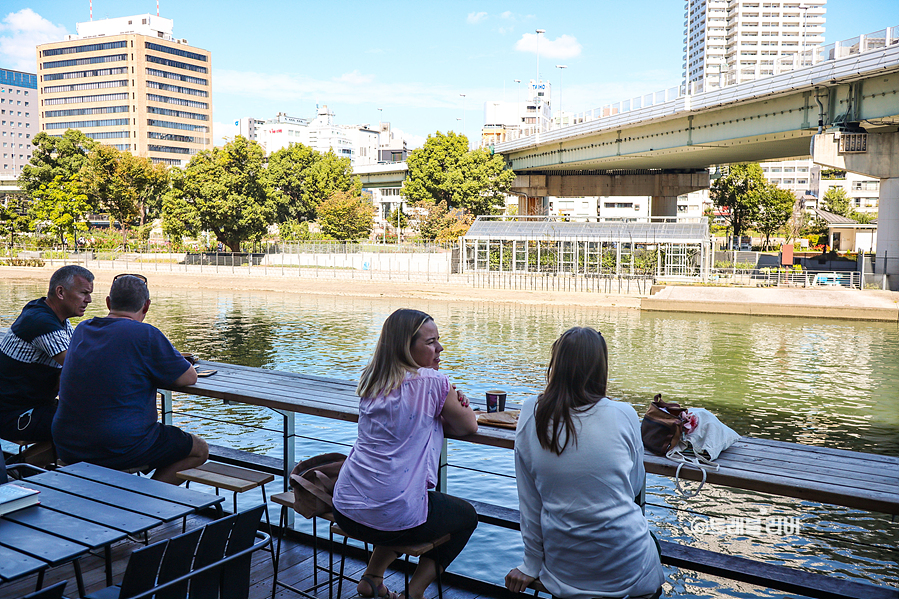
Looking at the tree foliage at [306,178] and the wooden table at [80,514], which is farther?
the tree foliage at [306,178]

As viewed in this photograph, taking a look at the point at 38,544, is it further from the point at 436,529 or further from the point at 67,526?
the point at 436,529

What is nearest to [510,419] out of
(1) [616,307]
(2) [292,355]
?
(2) [292,355]

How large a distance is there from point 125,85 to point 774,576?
425 feet

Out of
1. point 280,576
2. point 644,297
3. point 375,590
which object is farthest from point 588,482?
point 644,297

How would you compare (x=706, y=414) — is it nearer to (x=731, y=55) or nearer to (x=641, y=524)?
(x=641, y=524)

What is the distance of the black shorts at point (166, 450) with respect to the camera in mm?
4074

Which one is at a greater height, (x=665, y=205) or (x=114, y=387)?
(x=665, y=205)

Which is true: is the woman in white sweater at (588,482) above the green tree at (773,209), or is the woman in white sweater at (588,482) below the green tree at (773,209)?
below

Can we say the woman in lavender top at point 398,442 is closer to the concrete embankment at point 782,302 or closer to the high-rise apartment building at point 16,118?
the concrete embankment at point 782,302

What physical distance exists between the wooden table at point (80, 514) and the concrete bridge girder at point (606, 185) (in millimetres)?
54531

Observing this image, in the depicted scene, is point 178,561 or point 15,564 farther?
point 178,561

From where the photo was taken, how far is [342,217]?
58.0m

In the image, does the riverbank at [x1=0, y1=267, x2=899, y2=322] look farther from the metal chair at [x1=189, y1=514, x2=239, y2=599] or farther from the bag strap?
the metal chair at [x1=189, y1=514, x2=239, y2=599]

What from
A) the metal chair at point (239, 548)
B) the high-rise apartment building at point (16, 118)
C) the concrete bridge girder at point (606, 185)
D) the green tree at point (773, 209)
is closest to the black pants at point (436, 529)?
the metal chair at point (239, 548)
